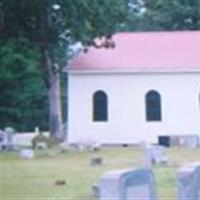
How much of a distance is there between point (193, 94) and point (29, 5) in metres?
11.3

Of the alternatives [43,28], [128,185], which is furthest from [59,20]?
[128,185]

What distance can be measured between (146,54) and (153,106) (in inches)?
107

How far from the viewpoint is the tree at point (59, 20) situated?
3134cm

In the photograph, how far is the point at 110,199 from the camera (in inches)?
Result: 276

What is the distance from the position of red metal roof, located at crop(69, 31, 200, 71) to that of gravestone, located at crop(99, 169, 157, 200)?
101ft

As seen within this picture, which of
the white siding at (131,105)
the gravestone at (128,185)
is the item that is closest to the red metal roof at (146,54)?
the white siding at (131,105)

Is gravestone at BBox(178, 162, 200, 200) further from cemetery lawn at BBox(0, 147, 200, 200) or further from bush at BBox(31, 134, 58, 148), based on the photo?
bush at BBox(31, 134, 58, 148)

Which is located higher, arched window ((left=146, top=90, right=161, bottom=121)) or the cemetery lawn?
arched window ((left=146, top=90, right=161, bottom=121))

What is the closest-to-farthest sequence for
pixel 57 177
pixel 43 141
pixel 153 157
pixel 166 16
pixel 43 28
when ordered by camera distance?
pixel 57 177, pixel 153 157, pixel 43 28, pixel 43 141, pixel 166 16

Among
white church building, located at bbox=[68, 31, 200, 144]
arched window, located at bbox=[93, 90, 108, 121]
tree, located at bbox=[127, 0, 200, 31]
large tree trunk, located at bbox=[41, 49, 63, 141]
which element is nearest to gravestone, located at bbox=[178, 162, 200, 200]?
white church building, located at bbox=[68, 31, 200, 144]

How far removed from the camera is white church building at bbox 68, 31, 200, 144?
127 ft

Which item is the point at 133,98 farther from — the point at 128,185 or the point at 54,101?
the point at 128,185

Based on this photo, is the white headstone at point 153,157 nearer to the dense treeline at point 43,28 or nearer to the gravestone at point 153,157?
the gravestone at point 153,157

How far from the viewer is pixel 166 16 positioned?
163 ft
